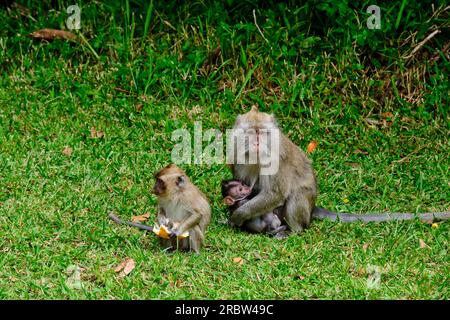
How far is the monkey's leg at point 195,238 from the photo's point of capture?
6834mm

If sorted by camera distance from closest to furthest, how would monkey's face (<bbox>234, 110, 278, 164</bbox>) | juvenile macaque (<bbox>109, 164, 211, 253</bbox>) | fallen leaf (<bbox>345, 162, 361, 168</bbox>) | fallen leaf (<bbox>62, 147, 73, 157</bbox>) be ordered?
juvenile macaque (<bbox>109, 164, 211, 253</bbox>) → monkey's face (<bbox>234, 110, 278, 164</bbox>) → fallen leaf (<bbox>62, 147, 73, 157</bbox>) → fallen leaf (<bbox>345, 162, 361, 168</bbox>)

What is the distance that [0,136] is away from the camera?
9062mm

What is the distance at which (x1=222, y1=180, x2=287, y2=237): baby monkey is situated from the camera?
7.57 m

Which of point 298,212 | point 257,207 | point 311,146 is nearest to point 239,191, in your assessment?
point 257,207

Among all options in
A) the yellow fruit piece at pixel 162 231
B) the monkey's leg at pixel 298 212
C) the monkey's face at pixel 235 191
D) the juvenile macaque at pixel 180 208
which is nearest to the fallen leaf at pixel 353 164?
the monkey's leg at pixel 298 212

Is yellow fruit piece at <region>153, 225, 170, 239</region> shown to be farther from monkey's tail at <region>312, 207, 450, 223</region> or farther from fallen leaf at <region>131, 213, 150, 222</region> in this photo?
monkey's tail at <region>312, 207, 450, 223</region>

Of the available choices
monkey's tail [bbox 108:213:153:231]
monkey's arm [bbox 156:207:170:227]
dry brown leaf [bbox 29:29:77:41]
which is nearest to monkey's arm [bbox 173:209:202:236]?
monkey's arm [bbox 156:207:170:227]

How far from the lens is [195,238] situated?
6.86m

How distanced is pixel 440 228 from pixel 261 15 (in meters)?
3.79

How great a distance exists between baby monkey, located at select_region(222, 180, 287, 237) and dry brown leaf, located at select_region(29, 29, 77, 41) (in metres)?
3.84

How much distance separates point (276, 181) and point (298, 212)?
0.33 m

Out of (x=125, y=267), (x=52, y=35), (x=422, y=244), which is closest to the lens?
(x=125, y=267)

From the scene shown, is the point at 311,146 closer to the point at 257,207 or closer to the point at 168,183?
the point at 257,207
